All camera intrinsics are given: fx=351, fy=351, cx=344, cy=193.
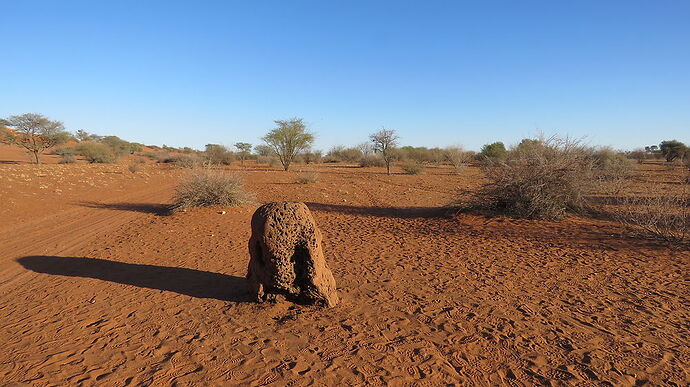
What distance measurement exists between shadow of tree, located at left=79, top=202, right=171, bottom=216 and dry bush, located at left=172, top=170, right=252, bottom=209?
1.94ft

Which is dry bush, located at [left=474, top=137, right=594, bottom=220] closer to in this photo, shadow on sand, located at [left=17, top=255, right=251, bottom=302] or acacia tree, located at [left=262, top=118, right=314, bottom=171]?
shadow on sand, located at [left=17, top=255, right=251, bottom=302]

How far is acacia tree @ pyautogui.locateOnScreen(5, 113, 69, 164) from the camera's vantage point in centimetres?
3206

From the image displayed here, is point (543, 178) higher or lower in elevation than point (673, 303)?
higher

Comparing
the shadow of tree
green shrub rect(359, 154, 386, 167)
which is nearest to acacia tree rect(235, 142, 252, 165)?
green shrub rect(359, 154, 386, 167)

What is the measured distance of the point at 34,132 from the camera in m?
32.6

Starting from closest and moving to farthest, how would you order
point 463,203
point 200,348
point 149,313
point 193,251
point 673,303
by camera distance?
point 200,348
point 149,313
point 673,303
point 193,251
point 463,203

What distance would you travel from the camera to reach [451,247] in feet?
24.8

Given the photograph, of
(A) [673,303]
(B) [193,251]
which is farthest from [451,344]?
(B) [193,251]

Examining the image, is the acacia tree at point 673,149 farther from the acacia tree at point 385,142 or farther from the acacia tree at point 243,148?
the acacia tree at point 243,148

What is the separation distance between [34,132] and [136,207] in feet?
98.0

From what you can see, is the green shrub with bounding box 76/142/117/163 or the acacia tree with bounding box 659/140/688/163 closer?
the acacia tree with bounding box 659/140/688/163

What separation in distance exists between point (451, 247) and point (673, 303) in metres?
3.61

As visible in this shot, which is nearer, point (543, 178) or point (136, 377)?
point (136, 377)

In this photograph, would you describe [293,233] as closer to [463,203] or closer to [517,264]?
[517,264]
